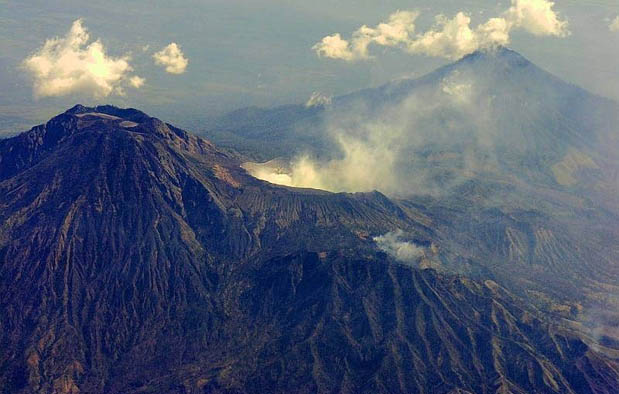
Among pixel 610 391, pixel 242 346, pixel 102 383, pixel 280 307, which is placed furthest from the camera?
pixel 280 307

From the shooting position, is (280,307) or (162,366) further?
(280,307)

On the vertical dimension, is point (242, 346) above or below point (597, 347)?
above

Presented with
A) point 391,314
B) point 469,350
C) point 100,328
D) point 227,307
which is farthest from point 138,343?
point 469,350

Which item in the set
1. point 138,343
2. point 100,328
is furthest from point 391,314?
point 100,328

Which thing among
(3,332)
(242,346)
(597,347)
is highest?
(3,332)

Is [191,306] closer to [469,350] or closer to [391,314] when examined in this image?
[391,314]

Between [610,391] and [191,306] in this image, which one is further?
[191,306]

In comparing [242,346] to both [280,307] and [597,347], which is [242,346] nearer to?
[280,307]

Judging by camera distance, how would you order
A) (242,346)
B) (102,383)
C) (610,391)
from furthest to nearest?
(242,346) < (102,383) < (610,391)

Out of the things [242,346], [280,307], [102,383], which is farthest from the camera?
[280,307]
